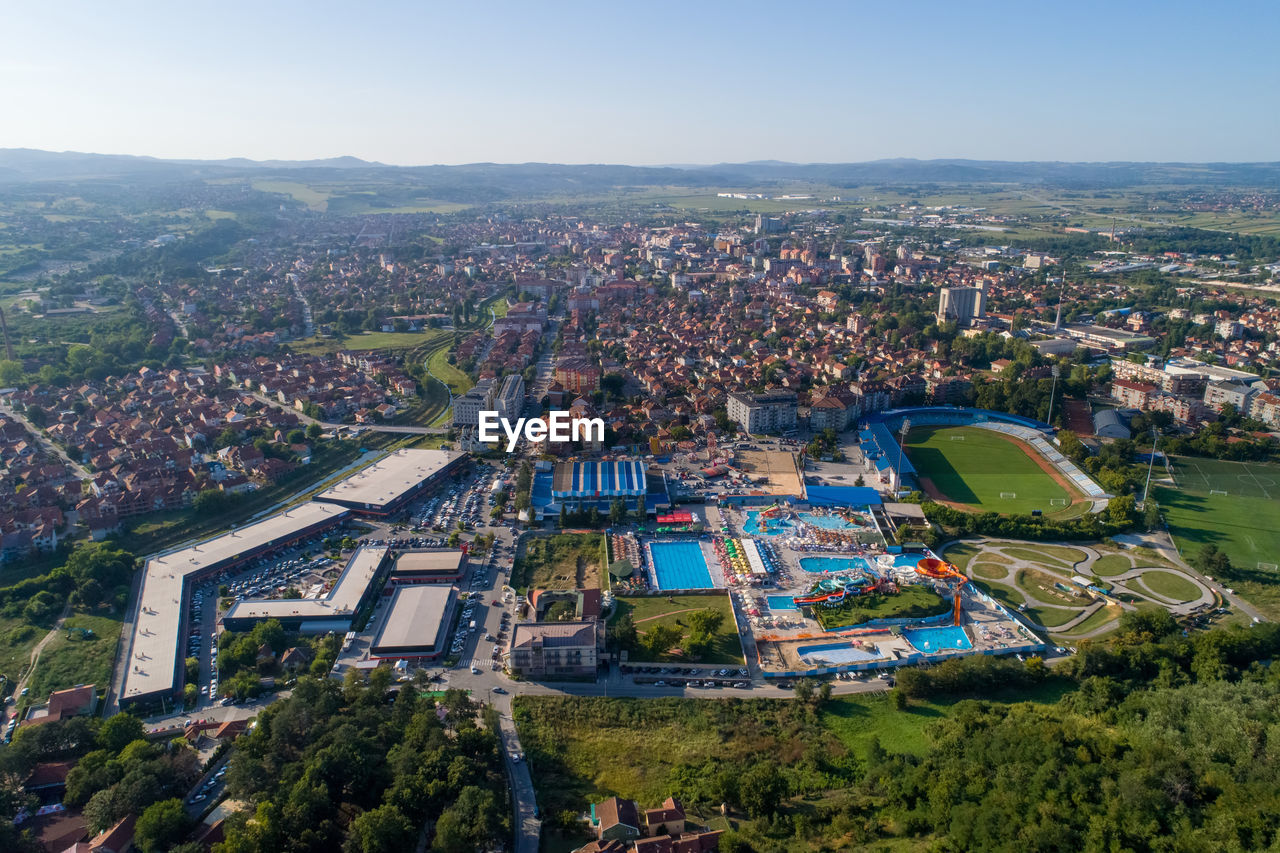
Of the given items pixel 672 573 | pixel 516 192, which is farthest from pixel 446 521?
pixel 516 192

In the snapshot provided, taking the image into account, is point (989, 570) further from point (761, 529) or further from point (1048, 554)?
point (761, 529)

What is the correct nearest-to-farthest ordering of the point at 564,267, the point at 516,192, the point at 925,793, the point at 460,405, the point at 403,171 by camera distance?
the point at 925,793, the point at 460,405, the point at 564,267, the point at 516,192, the point at 403,171

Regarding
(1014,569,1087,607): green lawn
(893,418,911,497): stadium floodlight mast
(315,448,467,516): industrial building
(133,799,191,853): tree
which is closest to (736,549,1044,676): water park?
(1014,569,1087,607): green lawn

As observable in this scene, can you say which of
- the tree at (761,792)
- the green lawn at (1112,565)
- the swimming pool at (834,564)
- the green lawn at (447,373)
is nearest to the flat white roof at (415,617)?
the tree at (761,792)

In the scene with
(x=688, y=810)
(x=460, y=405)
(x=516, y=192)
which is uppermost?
(x=516, y=192)

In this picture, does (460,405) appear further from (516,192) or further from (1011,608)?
(516,192)

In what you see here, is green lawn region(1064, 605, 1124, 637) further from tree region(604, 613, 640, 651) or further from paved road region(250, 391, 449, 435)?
paved road region(250, 391, 449, 435)

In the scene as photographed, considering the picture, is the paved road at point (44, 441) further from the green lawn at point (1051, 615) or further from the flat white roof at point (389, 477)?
the green lawn at point (1051, 615)
